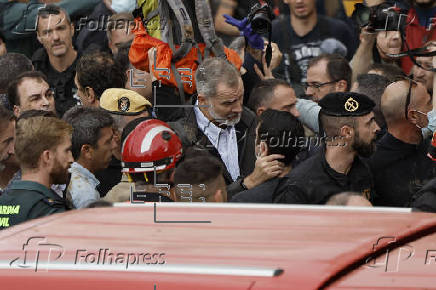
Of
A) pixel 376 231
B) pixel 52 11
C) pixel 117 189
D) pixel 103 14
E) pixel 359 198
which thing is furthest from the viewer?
pixel 103 14

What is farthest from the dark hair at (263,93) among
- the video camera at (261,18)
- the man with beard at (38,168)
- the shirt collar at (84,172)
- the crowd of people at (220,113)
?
the man with beard at (38,168)

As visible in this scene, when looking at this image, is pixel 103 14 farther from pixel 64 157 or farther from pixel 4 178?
pixel 64 157

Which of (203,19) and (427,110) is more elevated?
(203,19)

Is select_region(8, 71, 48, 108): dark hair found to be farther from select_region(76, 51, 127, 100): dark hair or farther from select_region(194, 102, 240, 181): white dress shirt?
select_region(194, 102, 240, 181): white dress shirt

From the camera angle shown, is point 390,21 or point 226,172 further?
point 390,21

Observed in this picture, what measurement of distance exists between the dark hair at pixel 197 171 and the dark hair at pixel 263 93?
1.82 m

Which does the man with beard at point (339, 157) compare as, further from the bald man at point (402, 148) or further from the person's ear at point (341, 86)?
the person's ear at point (341, 86)

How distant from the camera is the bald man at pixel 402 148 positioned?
458cm

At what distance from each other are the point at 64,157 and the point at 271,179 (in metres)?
1.03

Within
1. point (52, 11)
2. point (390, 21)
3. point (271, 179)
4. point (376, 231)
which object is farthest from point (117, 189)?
point (52, 11)

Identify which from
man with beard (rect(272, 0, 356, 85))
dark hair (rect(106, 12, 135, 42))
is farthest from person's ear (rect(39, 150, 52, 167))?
dark hair (rect(106, 12, 135, 42))

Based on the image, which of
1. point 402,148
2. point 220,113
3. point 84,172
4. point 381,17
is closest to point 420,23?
point 381,17

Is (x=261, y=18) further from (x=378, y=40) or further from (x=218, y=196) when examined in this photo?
(x=218, y=196)

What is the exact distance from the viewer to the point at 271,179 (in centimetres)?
442
